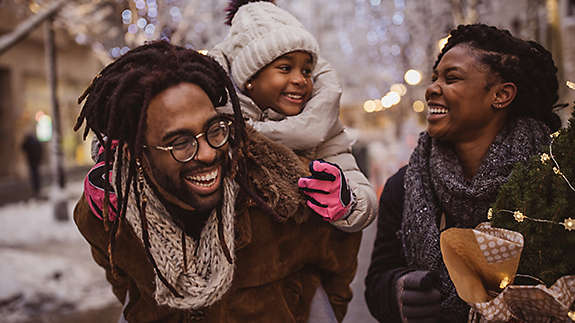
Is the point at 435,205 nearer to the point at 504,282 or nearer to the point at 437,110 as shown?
the point at 437,110

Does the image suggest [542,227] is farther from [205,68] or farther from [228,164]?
[205,68]

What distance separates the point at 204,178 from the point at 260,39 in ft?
2.43

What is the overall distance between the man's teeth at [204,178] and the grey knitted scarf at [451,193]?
37.5 inches

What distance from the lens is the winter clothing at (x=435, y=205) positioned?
198 cm

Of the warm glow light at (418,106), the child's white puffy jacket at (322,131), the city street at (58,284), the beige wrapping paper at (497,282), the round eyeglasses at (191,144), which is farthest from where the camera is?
the warm glow light at (418,106)

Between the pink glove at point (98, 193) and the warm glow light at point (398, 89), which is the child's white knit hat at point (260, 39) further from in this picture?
the warm glow light at point (398, 89)

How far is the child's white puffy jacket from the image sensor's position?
1932mm

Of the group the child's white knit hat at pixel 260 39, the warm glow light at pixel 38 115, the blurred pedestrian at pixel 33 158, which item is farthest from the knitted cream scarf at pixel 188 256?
the warm glow light at pixel 38 115

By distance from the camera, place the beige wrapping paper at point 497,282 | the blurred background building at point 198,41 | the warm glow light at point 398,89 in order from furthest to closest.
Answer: the warm glow light at point 398,89 < the blurred background building at point 198,41 < the beige wrapping paper at point 497,282

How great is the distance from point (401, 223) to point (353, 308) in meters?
1.50

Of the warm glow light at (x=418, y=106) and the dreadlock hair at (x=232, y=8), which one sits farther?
the warm glow light at (x=418, y=106)

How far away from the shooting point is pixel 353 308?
11.8ft

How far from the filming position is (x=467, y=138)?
2.12 meters

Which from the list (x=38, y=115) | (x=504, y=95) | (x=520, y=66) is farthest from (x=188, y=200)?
(x=38, y=115)
